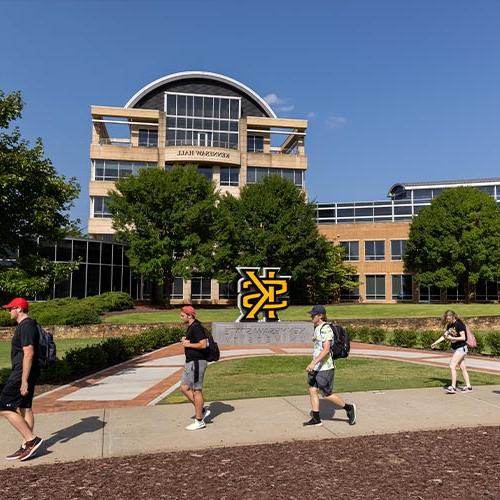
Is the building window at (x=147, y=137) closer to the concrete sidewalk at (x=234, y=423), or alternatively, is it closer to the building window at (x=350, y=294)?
the building window at (x=350, y=294)

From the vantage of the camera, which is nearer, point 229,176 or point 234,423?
point 234,423

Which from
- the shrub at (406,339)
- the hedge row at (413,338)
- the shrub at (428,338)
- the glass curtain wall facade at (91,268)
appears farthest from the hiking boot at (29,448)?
the glass curtain wall facade at (91,268)

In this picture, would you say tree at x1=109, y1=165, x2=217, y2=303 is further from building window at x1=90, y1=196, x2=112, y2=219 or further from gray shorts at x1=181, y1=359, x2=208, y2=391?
gray shorts at x1=181, y1=359, x2=208, y2=391

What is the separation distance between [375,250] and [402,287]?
16.0 ft

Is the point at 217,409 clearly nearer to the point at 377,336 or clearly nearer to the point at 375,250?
the point at 377,336

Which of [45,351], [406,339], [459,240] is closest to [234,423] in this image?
[45,351]

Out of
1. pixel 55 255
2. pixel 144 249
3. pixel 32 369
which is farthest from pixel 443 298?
pixel 32 369

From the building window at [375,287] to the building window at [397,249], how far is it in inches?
99.3

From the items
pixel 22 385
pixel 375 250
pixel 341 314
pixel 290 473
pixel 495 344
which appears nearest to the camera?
pixel 290 473

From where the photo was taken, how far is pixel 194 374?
7.05 metres

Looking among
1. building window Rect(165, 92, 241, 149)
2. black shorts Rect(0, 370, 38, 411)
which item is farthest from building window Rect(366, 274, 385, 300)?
black shorts Rect(0, 370, 38, 411)

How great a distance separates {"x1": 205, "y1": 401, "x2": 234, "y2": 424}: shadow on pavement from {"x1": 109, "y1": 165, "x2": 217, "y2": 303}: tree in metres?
29.9

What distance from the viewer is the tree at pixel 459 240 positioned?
4644 cm

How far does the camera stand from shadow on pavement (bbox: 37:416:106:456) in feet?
20.8
